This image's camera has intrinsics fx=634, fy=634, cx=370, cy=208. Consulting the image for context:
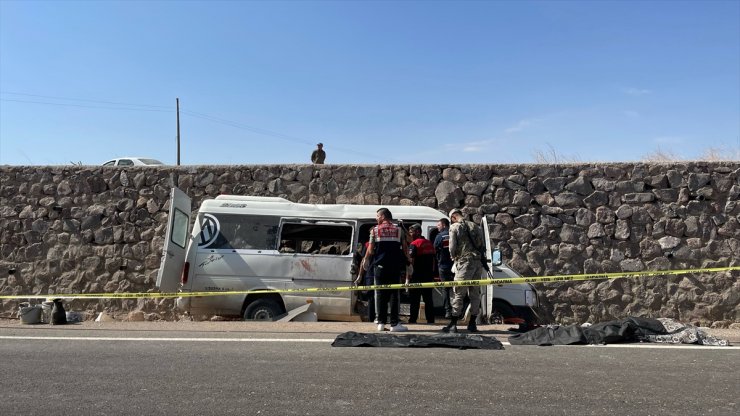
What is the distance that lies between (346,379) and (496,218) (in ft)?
24.0

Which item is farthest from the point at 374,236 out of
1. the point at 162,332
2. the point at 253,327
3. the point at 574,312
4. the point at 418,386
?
the point at 574,312

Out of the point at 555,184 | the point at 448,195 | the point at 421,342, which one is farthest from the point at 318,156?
the point at 421,342

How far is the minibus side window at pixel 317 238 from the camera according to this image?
10.4 metres

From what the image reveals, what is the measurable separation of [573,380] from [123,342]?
5.24m

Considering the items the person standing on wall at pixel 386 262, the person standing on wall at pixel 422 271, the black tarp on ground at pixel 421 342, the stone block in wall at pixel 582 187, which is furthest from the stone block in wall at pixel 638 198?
the black tarp on ground at pixel 421 342

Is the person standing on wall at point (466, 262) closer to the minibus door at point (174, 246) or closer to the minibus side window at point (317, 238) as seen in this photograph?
the minibus side window at point (317, 238)

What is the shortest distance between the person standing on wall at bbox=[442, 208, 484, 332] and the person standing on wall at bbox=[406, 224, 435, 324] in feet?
4.03

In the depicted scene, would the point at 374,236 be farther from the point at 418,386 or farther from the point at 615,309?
the point at 615,309

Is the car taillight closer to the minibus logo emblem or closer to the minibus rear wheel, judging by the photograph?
the minibus logo emblem

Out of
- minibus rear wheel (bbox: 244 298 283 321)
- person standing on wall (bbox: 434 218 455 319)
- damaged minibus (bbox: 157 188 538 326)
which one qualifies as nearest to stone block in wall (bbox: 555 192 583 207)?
damaged minibus (bbox: 157 188 538 326)

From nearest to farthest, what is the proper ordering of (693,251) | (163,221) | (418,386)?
(418,386), (693,251), (163,221)

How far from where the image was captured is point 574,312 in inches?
471

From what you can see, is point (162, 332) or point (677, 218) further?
point (677, 218)

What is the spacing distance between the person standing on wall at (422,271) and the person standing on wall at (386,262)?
3.55 feet
